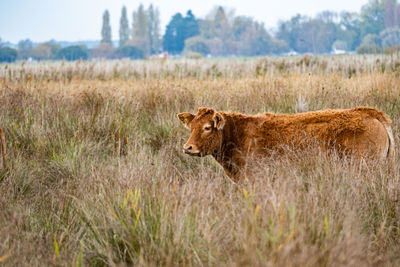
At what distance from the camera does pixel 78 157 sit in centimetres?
648

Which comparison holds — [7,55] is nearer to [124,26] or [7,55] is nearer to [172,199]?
[124,26]

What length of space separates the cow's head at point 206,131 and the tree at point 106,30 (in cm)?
16059

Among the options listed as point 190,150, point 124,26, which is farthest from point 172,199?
point 124,26

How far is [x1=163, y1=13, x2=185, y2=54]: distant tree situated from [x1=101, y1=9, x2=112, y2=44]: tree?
20.5 meters

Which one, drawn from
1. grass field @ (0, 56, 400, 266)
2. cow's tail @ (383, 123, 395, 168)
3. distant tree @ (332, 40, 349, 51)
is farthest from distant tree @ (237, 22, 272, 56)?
cow's tail @ (383, 123, 395, 168)

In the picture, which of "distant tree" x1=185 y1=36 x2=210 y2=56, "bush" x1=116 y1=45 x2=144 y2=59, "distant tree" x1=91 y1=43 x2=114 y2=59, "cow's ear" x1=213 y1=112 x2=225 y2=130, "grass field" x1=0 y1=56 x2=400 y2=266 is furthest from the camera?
"distant tree" x1=185 y1=36 x2=210 y2=56

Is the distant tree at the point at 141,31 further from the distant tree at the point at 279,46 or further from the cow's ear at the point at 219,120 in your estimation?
the cow's ear at the point at 219,120

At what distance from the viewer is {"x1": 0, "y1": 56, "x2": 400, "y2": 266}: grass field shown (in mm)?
3209

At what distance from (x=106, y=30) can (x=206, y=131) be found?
16712 centimetres

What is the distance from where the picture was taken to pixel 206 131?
554 cm

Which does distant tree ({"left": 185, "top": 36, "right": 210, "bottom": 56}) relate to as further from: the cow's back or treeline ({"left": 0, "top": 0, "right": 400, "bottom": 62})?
the cow's back

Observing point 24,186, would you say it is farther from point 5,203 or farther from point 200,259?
point 200,259

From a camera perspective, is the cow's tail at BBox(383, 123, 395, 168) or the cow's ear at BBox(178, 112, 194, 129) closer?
the cow's tail at BBox(383, 123, 395, 168)

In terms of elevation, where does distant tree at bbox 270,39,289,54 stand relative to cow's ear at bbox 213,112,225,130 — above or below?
above
